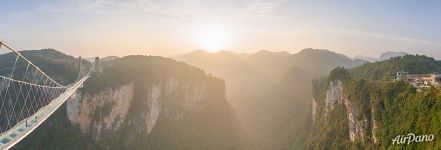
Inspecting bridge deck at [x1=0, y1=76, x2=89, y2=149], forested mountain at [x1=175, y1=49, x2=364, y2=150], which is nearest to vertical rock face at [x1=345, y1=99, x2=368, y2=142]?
forested mountain at [x1=175, y1=49, x2=364, y2=150]

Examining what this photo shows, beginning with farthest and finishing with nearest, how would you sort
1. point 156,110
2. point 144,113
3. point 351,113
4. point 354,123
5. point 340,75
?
1. point 156,110
2. point 144,113
3. point 340,75
4. point 351,113
5. point 354,123

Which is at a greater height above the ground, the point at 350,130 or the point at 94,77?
the point at 94,77

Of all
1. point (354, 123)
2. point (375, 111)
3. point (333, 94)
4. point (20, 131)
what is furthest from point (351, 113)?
point (20, 131)

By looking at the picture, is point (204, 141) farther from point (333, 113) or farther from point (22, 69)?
point (22, 69)

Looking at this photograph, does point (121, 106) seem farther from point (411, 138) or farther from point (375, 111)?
point (411, 138)

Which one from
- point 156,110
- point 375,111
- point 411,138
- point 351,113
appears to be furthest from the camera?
point 156,110

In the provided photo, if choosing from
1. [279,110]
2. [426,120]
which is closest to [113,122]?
[426,120]

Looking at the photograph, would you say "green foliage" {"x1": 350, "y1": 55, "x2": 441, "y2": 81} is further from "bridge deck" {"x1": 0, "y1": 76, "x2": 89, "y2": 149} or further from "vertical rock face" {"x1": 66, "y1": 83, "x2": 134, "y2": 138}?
"bridge deck" {"x1": 0, "y1": 76, "x2": 89, "y2": 149}
